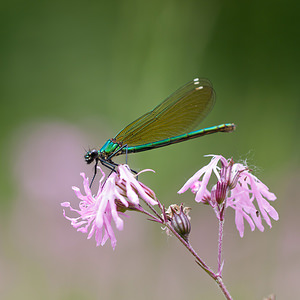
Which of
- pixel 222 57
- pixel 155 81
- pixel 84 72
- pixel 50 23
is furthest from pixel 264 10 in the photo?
pixel 50 23

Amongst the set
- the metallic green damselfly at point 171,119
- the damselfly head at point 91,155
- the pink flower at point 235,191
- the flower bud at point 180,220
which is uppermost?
the metallic green damselfly at point 171,119

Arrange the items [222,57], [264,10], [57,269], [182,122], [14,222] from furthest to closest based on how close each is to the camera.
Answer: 1. [222,57]
2. [264,10]
3. [14,222]
4. [57,269]
5. [182,122]

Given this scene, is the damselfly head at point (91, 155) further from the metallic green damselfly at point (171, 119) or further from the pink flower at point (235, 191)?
the pink flower at point (235, 191)

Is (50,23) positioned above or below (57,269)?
above

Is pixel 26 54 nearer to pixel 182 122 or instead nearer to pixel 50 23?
pixel 50 23

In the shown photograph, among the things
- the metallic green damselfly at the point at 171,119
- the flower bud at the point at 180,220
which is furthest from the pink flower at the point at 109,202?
the metallic green damselfly at the point at 171,119

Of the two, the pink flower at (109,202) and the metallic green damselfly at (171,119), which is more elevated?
the metallic green damselfly at (171,119)
